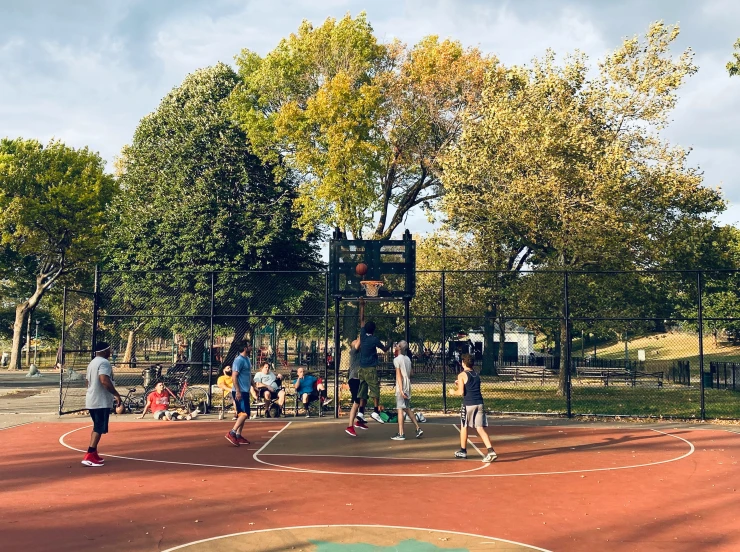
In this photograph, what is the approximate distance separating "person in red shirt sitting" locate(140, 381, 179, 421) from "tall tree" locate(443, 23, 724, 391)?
38.5 ft

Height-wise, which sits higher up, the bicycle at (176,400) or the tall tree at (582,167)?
the tall tree at (582,167)

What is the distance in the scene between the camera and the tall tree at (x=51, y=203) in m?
37.2

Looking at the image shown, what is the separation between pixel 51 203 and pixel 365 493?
34.1 m

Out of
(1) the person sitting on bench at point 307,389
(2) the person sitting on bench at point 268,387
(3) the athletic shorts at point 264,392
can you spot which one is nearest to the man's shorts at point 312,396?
(1) the person sitting on bench at point 307,389

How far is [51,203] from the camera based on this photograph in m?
37.5

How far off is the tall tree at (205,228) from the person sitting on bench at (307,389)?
7352 millimetres

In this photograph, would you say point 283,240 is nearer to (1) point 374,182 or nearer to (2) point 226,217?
(2) point 226,217

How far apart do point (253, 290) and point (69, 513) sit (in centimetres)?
1639

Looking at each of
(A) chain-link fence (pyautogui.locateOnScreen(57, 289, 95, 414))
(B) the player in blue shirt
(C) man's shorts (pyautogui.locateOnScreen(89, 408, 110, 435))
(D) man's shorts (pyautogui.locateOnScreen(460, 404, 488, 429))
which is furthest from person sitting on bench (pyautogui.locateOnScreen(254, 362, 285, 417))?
(D) man's shorts (pyautogui.locateOnScreen(460, 404, 488, 429))

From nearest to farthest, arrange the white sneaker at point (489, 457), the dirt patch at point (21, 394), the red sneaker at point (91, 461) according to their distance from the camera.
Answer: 1. the red sneaker at point (91, 461)
2. the white sneaker at point (489, 457)
3. the dirt patch at point (21, 394)

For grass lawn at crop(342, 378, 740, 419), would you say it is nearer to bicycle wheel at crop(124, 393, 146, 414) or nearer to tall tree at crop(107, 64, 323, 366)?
bicycle wheel at crop(124, 393, 146, 414)

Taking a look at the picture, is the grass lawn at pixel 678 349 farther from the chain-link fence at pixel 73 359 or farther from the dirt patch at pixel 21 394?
the dirt patch at pixel 21 394

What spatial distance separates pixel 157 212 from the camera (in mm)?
26719

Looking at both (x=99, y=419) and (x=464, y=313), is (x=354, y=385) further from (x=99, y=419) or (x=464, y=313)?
(x=464, y=313)
